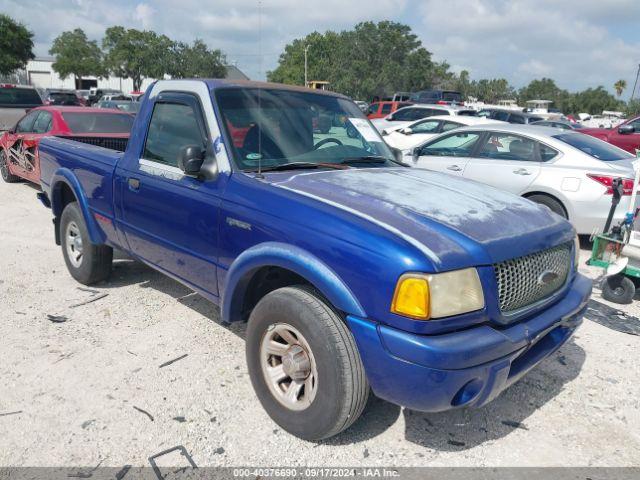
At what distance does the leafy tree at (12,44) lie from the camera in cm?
4097

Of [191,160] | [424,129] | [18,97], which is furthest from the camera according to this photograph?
[18,97]

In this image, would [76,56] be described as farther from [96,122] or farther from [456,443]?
[456,443]

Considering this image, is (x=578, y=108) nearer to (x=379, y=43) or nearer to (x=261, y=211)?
(x=379, y=43)

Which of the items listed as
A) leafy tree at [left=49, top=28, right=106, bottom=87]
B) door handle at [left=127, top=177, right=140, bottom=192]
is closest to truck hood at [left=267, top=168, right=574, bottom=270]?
door handle at [left=127, top=177, right=140, bottom=192]

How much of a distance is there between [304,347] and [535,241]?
133 cm

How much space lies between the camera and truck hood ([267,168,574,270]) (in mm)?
2477

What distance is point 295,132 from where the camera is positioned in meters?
3.69

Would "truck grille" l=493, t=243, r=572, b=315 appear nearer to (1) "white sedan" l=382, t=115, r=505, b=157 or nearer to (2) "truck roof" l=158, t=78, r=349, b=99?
(2) "truck roof" l=158, t=78, r=349, b=99

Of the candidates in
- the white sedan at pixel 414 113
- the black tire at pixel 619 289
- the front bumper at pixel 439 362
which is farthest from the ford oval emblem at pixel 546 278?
the white sedan at pixel 414 113

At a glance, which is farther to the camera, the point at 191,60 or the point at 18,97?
the point at 191,60

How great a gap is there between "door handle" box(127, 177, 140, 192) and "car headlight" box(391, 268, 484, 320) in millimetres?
2393

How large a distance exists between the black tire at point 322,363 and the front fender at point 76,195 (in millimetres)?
2418

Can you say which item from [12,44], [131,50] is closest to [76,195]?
[12,44]

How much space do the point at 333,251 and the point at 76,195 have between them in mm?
3206
